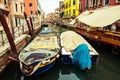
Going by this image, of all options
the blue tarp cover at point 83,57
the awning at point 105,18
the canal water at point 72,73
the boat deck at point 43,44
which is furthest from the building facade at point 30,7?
the blue tarp cover at point 83,57

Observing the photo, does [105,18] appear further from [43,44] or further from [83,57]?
[43,44]

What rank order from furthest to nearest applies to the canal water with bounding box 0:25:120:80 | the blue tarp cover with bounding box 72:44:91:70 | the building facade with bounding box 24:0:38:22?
the building facade with bounding box 24:0:38:22, the blue tarp cover with bounding box 72:44:91:70, the canal water with bounding box 0:25:120:80

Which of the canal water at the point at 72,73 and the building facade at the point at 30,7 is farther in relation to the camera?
the building facade at the point at 30,7

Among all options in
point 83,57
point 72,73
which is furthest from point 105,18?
point 72,73

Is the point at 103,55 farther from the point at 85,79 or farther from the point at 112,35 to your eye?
the point at 85,79

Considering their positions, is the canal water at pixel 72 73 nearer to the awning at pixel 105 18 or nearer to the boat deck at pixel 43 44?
the boat deck at pixel 43 44

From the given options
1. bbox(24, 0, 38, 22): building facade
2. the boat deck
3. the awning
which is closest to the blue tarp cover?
the boat deck

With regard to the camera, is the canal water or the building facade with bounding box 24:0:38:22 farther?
the building facade with bounding box 24:0:38:22

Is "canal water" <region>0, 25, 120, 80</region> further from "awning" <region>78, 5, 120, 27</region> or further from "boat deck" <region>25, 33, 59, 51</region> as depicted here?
"awning" <region>78, 5, 120, 27</region>

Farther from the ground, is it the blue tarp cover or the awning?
the awning

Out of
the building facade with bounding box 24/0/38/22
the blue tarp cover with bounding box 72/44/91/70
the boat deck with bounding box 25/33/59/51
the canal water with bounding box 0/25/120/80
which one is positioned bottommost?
the canal water with bounding box 0/25/120/80

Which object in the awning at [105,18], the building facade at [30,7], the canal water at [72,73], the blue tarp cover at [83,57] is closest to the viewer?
the canal water at [72,73]

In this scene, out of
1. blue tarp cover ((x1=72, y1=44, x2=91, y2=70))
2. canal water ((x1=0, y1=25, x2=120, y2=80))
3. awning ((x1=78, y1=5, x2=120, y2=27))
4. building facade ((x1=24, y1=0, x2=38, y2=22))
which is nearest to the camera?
canal water ((x1=0, y1=25, x2=120, y2=80))

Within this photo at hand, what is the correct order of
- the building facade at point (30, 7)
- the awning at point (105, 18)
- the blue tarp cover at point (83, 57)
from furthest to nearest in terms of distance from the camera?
the building facade at point (30, 7)
the awning at point (105, 18)
the blue tarp cover at point (83, 57)
